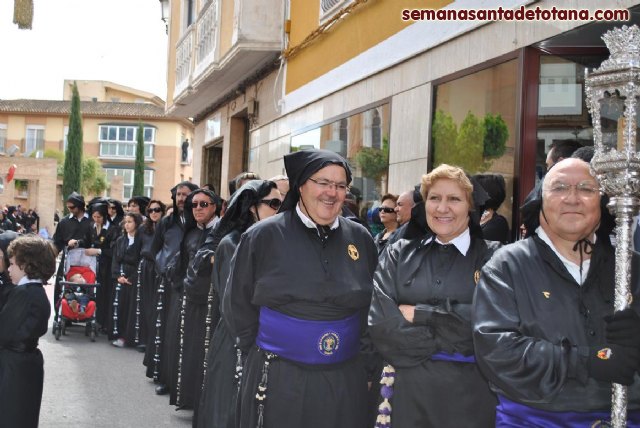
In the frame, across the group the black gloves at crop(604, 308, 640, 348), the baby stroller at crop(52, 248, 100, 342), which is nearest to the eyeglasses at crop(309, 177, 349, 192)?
the black gloves at crop(604, 308, 640, 348)

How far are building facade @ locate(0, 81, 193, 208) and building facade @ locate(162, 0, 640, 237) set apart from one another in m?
A: 55.0

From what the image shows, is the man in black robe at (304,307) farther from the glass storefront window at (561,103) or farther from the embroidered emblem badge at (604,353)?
the glass storefront window at (561,103)

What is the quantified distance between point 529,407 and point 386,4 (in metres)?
8.18

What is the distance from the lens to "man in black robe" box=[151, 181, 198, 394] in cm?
908

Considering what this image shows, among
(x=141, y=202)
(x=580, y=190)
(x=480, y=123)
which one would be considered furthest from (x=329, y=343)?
(x=141, y=202)

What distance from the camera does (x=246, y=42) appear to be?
1538 centimetres

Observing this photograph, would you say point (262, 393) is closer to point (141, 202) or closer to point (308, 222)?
point (308, 222)

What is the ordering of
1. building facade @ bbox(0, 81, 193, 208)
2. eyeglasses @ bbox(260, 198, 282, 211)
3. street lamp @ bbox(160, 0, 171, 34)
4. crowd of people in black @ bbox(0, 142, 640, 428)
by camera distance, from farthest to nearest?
1. building facade @ bbox(0, 81, 193, 208)
2. street lamp @ bbox(160, 0, 171, 34)
3. eyeglasses @ bbox(260, 198, 282, 211)
4. crowd of people in black @ bbox(0, 142, 640, 428)

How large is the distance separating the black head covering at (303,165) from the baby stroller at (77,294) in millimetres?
8919

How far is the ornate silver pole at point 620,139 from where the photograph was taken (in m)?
3.41

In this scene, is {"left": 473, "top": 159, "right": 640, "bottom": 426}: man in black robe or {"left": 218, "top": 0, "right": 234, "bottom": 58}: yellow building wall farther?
{"left": 218, "top": 0, "right": 234, "bottom": 58}: yellow building wall

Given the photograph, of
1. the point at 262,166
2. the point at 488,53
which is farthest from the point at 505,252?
the point at 262,166

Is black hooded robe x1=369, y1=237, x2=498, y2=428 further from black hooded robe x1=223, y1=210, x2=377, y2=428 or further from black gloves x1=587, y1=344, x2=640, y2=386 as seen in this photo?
black gloves x1=587, y1=344, x2=640, y2=386

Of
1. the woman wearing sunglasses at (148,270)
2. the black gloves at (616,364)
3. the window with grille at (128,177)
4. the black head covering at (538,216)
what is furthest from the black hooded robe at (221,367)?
the window with grille at (128,177)
